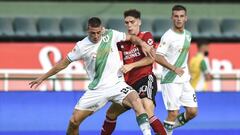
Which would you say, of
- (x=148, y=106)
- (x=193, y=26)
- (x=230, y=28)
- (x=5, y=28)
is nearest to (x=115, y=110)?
(x=148, y=106)

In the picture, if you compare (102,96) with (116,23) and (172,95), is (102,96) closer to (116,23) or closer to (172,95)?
(172,95)

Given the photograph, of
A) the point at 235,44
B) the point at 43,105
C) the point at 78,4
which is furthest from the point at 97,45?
the point at 78,4

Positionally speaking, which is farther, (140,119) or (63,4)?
(63,4)

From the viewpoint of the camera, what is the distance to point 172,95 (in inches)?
402

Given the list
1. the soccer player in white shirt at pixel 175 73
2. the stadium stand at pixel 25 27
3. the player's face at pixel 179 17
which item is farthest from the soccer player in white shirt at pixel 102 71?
the stadium stand at pixel 25 27

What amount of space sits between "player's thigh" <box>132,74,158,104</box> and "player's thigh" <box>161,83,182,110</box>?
71 cm

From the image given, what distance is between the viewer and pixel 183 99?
33.8 ft

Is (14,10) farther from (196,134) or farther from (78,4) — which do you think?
(196,134)

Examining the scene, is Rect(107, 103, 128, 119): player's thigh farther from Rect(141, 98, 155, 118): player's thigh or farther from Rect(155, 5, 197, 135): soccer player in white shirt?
Rect(155, 5, 197, 135): soccer player in white shirt

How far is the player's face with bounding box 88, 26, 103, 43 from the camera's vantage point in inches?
348

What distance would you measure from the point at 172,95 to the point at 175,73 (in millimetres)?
304

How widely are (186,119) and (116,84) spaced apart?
163 cm

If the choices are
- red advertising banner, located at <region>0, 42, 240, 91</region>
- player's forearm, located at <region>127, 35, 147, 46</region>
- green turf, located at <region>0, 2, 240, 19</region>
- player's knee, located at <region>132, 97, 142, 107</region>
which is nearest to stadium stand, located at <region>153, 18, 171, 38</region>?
green turf, located at <region>0, 2, 240, 19</region>

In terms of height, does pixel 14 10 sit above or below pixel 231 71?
above
